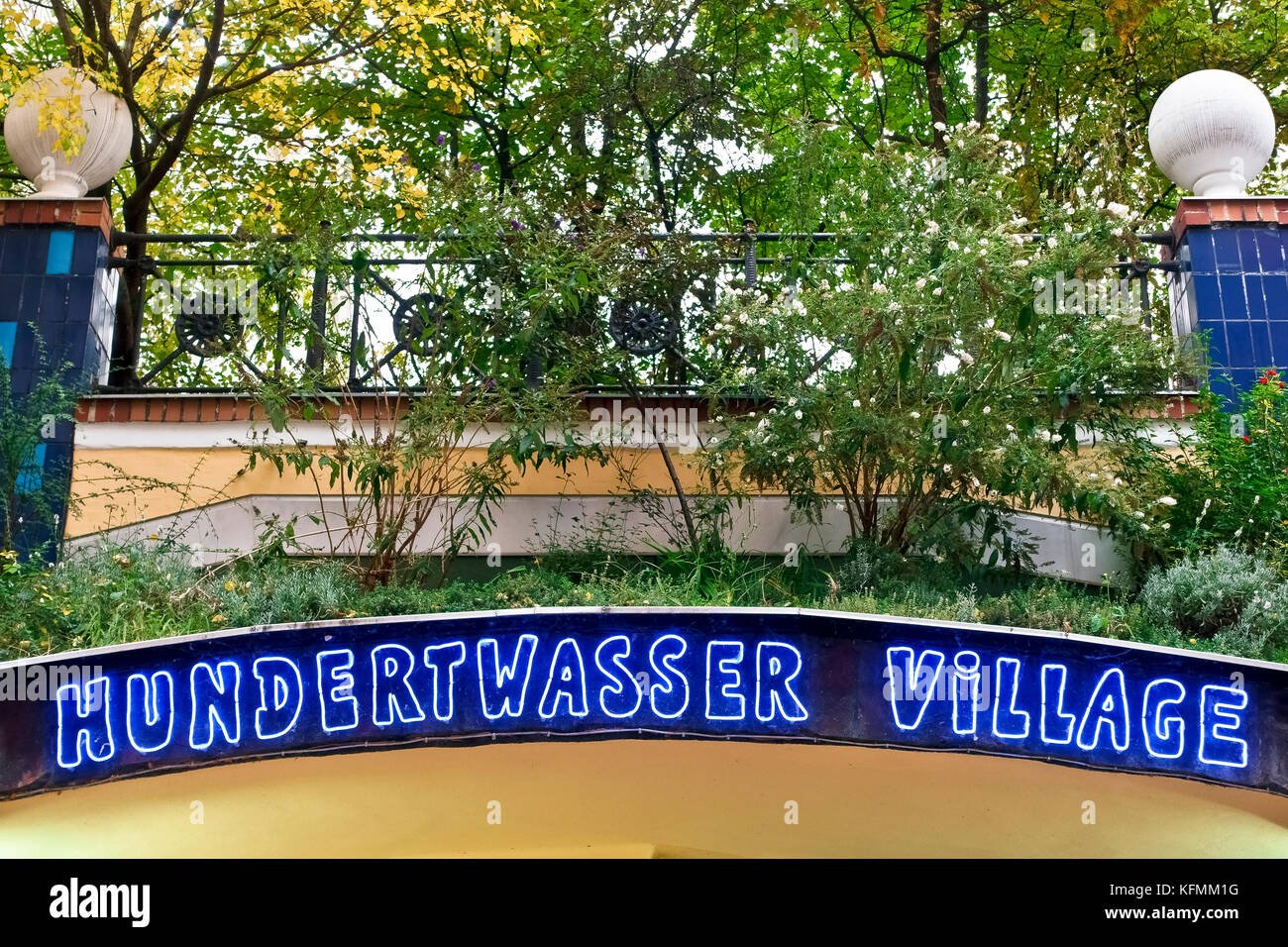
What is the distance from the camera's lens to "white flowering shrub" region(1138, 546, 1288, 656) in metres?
6.48

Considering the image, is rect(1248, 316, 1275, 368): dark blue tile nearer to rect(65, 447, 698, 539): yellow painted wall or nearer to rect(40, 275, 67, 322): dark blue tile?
rect(65, 447, 698, 539): yellow painted wall

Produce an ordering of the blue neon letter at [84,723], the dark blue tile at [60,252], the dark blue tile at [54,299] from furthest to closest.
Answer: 1. the dark blue tile at [60,252]
2. the dark blue tile at [54,299]
3. the blue neon letter at [84,723]

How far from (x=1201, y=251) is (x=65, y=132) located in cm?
756

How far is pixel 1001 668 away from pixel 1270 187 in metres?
10.7

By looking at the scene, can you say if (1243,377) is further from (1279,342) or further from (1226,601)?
(1226,601)

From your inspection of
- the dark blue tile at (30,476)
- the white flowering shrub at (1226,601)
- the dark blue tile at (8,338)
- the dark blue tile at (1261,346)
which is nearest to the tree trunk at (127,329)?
the dark blue tile at (8,338)

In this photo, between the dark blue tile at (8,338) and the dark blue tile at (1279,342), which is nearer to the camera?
the dark blue tile at (1279,342)

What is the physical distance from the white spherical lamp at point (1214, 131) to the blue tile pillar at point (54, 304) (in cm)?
729


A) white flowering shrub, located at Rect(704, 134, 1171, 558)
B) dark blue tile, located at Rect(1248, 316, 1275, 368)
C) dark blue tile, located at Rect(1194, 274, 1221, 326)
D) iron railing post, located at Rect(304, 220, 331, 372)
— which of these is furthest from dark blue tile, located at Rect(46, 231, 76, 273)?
dark blue tile, located at Rect(1248, 316, 1275, 368)

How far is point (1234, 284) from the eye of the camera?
815 centimetres

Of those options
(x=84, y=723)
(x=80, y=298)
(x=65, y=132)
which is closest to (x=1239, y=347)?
(x=84, y=723)

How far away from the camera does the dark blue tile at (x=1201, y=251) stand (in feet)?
26.9

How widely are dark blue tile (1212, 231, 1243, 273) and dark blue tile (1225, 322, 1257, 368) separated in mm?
414

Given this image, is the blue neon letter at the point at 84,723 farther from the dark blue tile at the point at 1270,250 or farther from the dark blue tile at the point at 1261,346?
the dark blue tile at the point at 1270,250
